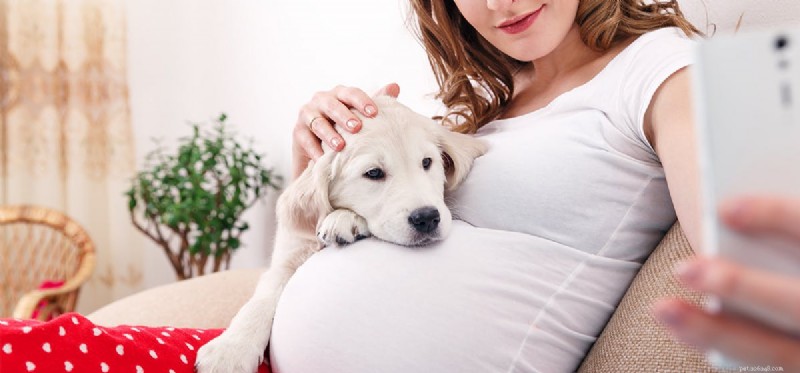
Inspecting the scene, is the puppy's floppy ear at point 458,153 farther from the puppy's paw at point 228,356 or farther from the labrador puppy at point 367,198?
the puppy's paw at point 228,356

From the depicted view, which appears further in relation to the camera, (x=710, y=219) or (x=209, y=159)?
(x=209, y=159)

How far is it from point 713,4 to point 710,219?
995 mm

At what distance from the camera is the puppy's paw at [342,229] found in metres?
1.08

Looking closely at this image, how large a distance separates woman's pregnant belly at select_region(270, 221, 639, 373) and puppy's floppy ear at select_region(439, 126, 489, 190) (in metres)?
0.12

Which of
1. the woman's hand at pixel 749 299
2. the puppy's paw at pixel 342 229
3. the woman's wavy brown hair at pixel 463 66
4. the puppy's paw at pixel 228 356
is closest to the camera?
the woman's hand at pixel 749 299

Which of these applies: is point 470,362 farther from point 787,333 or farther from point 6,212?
point 6,212

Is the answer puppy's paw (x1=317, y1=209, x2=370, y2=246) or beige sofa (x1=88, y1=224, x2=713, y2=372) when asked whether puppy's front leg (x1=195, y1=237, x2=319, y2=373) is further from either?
Answer: beige sofa (x1=88, y1=224, x2=713, y2=372)

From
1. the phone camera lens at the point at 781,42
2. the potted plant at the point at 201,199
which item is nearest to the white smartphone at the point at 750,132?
the phone camera lens at the point at 781,42

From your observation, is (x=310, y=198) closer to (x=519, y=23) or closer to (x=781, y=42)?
(x=519, y=23)

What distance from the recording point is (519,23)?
4.08 feet

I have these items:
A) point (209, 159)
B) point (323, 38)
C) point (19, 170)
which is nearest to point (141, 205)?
point (19, 170)

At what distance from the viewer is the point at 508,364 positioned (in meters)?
0.93

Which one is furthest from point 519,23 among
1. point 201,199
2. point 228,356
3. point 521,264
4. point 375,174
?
point 201,199

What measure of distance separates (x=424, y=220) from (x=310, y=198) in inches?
9.7
